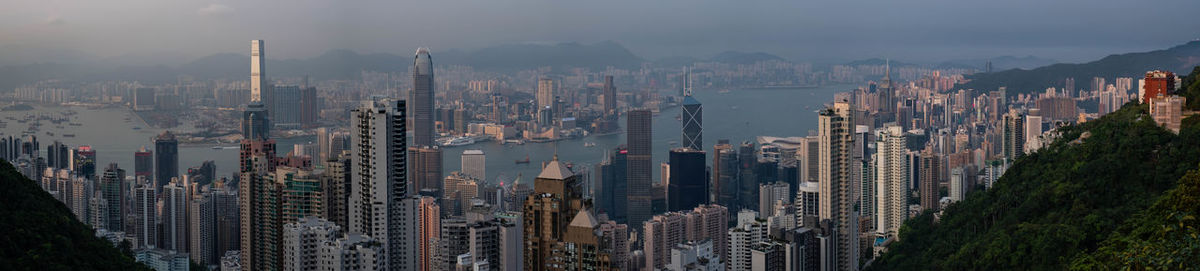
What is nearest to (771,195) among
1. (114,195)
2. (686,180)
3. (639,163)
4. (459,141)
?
(686,180)

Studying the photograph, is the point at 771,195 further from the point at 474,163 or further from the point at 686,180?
the point at 474,163

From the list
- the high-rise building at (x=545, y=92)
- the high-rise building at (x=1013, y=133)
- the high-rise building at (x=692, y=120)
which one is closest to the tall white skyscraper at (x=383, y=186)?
the high-rise building at (x=545, y=92)

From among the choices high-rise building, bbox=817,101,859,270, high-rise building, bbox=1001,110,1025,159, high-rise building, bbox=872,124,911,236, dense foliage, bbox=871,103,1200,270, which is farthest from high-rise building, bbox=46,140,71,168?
high-rise building, bbox=1001,110,1025,159

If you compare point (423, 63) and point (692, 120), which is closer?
point (423, 63)

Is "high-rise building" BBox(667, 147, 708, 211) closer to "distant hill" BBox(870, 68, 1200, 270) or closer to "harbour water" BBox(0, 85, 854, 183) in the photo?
"harbour water" BBox(0, 85, 854, 183)

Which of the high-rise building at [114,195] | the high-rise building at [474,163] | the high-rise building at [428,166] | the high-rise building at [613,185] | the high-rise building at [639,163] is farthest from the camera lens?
the high-rise building at [474,163]

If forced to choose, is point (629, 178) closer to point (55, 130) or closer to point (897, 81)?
point (897, 81)

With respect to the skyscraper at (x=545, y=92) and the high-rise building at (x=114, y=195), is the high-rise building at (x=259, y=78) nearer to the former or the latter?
the high-rise building at (x=114, y=195)
